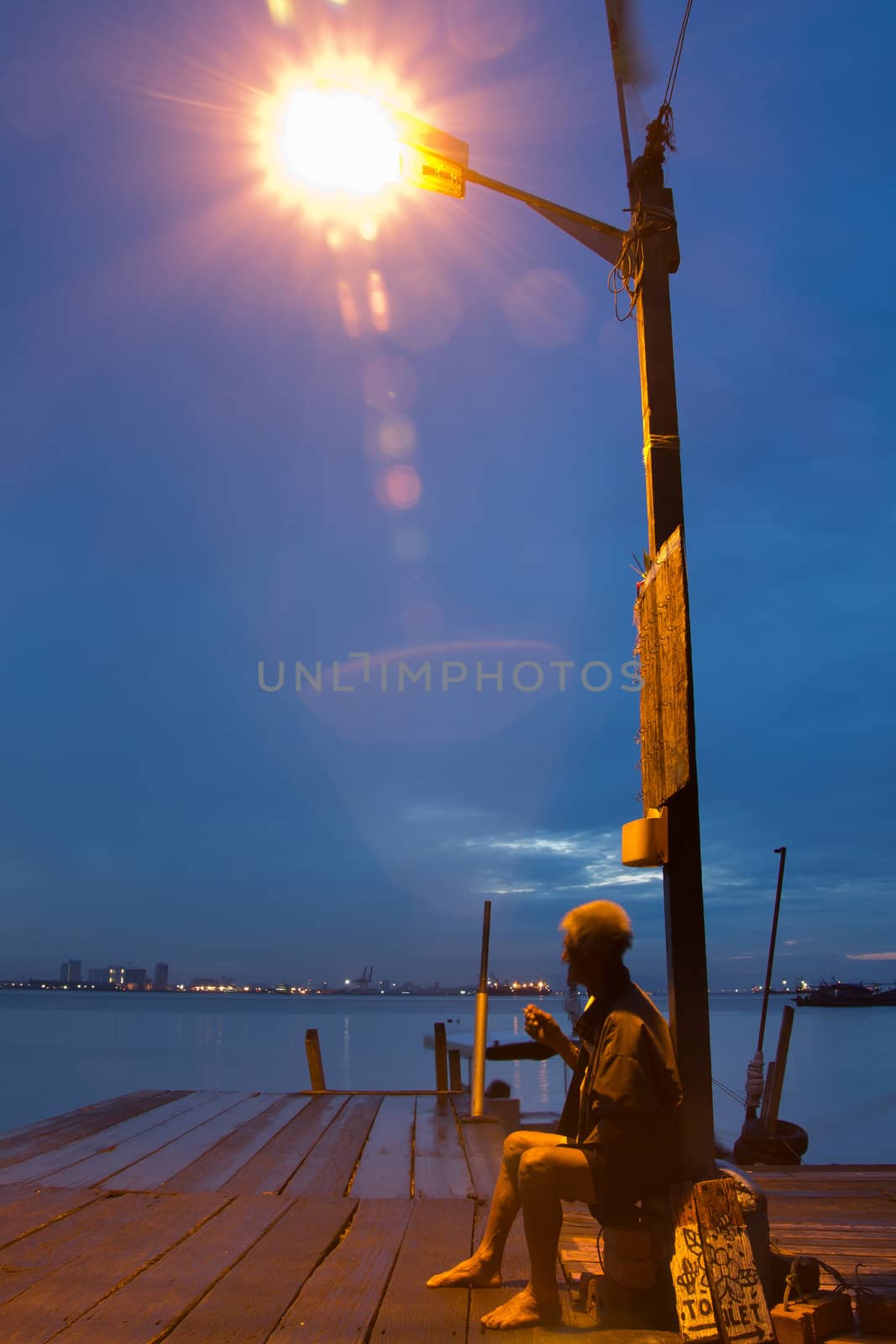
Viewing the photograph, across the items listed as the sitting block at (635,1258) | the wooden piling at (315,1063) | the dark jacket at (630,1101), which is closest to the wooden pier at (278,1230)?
the sitting block at (635,1258)

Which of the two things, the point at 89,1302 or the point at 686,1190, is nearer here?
the point at 686,1190

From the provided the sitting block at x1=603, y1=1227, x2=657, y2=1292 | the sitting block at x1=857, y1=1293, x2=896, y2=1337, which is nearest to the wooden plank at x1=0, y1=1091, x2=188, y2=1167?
the sitting block at x1=603, y1=1227, x2=657, y2=1292

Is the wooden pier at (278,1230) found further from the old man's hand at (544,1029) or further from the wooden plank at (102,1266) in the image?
the old man's hand at (544,1029)

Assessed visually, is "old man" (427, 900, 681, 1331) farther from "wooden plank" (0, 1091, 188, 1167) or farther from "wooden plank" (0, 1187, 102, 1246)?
"wooden plank" (0, 1091, 188, 1167)

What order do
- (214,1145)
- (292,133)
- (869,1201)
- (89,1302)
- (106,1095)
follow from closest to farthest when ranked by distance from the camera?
(89,1302) < (292,133) < (869,1201) < (214,1145) < (106,1095)

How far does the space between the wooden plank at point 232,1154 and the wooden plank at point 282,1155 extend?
65 millimetres

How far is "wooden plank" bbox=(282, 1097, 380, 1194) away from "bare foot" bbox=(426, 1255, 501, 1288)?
1997 millimetres

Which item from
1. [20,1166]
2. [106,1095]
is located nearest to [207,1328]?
[20,1166]

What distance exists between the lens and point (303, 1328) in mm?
3457

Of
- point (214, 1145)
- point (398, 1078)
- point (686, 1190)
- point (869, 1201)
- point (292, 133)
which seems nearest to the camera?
point (686, 1190)

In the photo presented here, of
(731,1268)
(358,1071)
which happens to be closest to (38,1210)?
(731,1268)

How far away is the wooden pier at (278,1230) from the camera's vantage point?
3.55 m

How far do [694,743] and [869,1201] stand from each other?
409 cm

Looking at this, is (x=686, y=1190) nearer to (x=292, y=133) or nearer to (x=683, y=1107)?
(x=683, y=1107)
